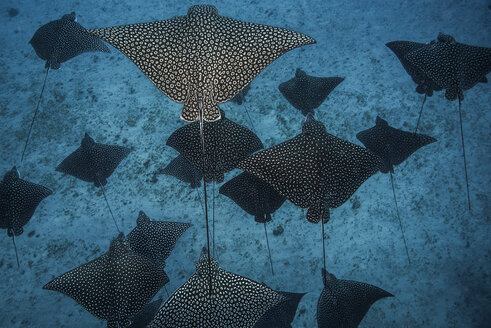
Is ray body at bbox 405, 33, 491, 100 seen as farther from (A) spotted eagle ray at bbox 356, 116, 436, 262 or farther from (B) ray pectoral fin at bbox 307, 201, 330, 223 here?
(B) ray pectoral fin at bbox 307, 201, 330, 223

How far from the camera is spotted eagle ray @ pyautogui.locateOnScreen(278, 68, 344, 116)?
381 centimetres

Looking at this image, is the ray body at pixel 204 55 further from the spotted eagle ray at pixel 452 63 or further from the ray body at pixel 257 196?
the spotted eagle ray at pixel 452 63

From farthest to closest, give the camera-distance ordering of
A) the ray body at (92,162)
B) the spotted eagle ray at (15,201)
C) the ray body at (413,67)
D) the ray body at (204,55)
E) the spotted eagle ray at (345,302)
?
the ray body at (413,67) → the ray body at (92,162) → the spotted eagle ray at (15,201) → the spotted eagle ray at (345,302) → the ray body at (204,55)

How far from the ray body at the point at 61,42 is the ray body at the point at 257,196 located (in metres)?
2.60

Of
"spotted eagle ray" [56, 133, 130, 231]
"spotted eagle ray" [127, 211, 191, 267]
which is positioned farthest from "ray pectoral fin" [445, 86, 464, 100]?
"spotted eagle ray" [56, 133, 130, 231]

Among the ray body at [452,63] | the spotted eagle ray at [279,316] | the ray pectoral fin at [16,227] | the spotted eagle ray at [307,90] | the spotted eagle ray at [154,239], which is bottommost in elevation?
the spotted eagle ray at [279,316]

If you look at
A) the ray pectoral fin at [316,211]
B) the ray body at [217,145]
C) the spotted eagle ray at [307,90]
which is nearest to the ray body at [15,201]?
the ray body at [217,145]

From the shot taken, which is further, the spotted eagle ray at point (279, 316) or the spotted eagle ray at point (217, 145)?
the spotted eagle ray at point (217, 145)

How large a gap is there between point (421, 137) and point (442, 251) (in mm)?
1482

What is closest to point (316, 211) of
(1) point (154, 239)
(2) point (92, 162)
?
(1) point (154, 239)

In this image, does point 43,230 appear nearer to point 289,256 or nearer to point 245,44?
point 289,256

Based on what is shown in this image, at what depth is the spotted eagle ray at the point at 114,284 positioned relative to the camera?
9.24 feet

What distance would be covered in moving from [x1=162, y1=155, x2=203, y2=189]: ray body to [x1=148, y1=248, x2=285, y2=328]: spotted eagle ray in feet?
3.75

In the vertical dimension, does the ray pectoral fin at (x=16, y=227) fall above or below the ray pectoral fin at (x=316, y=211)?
below
